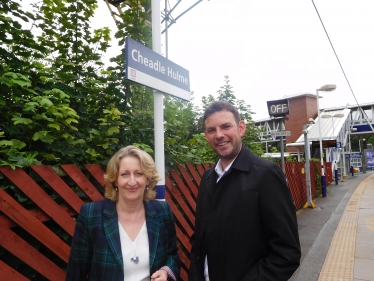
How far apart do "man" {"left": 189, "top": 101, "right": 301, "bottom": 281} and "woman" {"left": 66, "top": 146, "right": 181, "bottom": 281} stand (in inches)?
10.9

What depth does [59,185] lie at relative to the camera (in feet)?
6.37

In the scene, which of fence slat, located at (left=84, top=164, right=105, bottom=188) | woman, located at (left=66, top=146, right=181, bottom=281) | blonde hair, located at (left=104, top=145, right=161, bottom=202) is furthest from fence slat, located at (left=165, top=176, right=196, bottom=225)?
blonde hair, located at (left=104, top=145, right=161, bottom=202)

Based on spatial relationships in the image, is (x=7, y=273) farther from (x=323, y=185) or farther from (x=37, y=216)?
(x=323, y=185)

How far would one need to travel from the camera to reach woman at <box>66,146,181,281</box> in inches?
64.9

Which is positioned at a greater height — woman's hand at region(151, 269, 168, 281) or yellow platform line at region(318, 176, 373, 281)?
woman's hand at region(151, 269, 168, 281)

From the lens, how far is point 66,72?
8.98 feet

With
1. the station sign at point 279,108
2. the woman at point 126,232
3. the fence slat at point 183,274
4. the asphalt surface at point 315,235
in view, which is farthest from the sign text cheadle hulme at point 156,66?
the station sign at point 279,108

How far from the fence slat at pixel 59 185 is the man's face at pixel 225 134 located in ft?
3.34

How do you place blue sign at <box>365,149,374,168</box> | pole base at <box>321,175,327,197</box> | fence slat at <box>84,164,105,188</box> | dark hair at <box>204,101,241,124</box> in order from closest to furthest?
dark hair at <box>204,101,241,124</box>
fence slat at <box>84,164,105,188</box>
pole base at <box>321,175,327,197</box>
blue sign at <box>365,149,374,168</box>

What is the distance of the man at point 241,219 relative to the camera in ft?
5.38

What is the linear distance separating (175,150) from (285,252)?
1.84 meters

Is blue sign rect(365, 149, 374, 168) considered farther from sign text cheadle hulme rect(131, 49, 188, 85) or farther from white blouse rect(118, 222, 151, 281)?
white blouse rect(118, 222, 151, 281)

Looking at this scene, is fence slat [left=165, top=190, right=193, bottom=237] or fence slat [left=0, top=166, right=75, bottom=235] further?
fence slat [left=165, top=190, right=193, bottom=237]

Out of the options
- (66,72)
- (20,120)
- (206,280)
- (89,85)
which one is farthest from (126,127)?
(206,280)
